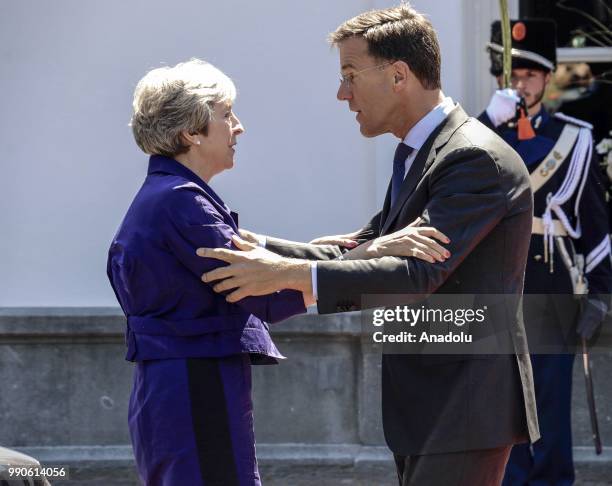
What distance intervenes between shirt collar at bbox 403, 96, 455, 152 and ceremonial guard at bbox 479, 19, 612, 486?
2.06m

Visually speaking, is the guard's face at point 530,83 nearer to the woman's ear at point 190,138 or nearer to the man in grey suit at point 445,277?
the man in grey suit at point 445,277

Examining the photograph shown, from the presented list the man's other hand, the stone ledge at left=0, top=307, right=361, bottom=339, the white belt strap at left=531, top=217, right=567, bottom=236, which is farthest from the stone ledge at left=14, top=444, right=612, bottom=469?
the man's other hand

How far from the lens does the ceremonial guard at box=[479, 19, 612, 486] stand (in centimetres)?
548

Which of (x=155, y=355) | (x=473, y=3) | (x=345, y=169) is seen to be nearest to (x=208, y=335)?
(x=155, y=355)

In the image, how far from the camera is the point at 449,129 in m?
3.30

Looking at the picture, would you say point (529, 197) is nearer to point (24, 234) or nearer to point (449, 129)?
point (449, 129)

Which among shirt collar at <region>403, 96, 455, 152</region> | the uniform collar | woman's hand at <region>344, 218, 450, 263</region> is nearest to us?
woman's hand at <region>344, 218, 450, 263</region>

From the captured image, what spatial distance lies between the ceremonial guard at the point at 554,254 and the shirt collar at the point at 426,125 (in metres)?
2.06

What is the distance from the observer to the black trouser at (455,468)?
3.18 m

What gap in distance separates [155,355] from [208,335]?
0.51 feet

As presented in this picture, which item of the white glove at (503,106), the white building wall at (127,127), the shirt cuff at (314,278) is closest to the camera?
the shirt cuff at (314,278)

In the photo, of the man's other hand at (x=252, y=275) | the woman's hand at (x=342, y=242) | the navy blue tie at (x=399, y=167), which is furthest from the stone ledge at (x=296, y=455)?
the man's other hand at (x=252, y=275)

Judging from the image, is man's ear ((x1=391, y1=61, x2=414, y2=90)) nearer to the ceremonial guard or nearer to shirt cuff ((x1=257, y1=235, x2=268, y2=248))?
shirt cuff ((x1=257, y1=235, x2=268, y2=248))

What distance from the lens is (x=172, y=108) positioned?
3404 millimetres
